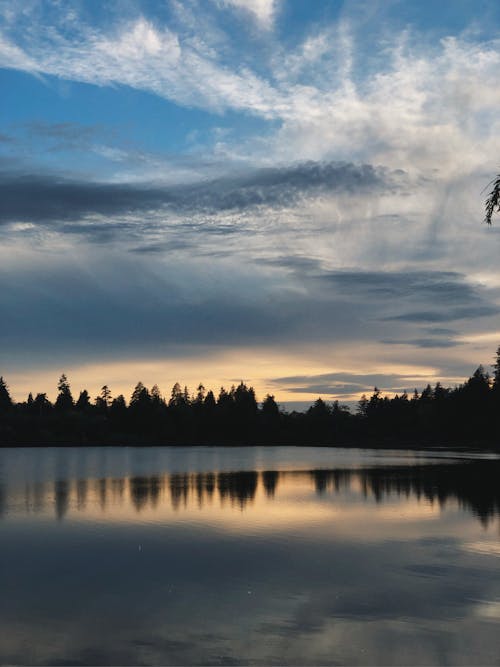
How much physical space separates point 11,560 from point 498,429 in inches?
4954

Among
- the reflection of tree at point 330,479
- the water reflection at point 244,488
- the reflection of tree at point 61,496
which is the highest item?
the reflection of tree at point 61,496

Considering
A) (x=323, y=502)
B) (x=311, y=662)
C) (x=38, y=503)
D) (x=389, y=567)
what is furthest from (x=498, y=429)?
(x=311, y=662)

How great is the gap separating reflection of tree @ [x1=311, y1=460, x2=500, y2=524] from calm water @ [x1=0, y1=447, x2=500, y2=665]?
0.58 meters

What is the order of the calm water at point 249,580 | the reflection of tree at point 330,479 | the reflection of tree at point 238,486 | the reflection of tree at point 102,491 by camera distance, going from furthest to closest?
the reflection of tree at point 330,479 → the reflection of tree at point 238,486 → the reflection of tree at point 102,491 → the calm water at point 249,580

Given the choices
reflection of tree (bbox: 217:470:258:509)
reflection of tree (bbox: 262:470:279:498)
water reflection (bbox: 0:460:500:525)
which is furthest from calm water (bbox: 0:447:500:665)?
reflection of tree (bbox: 262:470:279:498)

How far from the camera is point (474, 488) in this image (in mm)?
52062

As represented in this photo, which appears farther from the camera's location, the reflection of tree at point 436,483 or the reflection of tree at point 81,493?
the reflection of tree at point 436,483

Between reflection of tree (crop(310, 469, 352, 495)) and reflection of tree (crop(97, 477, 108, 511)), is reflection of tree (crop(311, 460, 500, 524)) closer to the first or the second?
reflection of tree (crop(310, 469, 352, 495))

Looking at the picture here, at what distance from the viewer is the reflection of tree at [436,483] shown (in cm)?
4488

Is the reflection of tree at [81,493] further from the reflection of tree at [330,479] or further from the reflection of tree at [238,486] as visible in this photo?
the reflection of tree at [330,479]

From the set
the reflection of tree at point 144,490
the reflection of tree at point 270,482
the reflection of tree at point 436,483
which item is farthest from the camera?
the reflection of tree at point 270,482

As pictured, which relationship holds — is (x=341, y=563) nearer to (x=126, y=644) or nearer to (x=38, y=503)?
(x=126, y=644)

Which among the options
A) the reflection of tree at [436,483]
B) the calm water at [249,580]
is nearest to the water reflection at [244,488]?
the reflection of tree at [436,483]

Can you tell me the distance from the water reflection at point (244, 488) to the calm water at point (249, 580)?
0.54m
